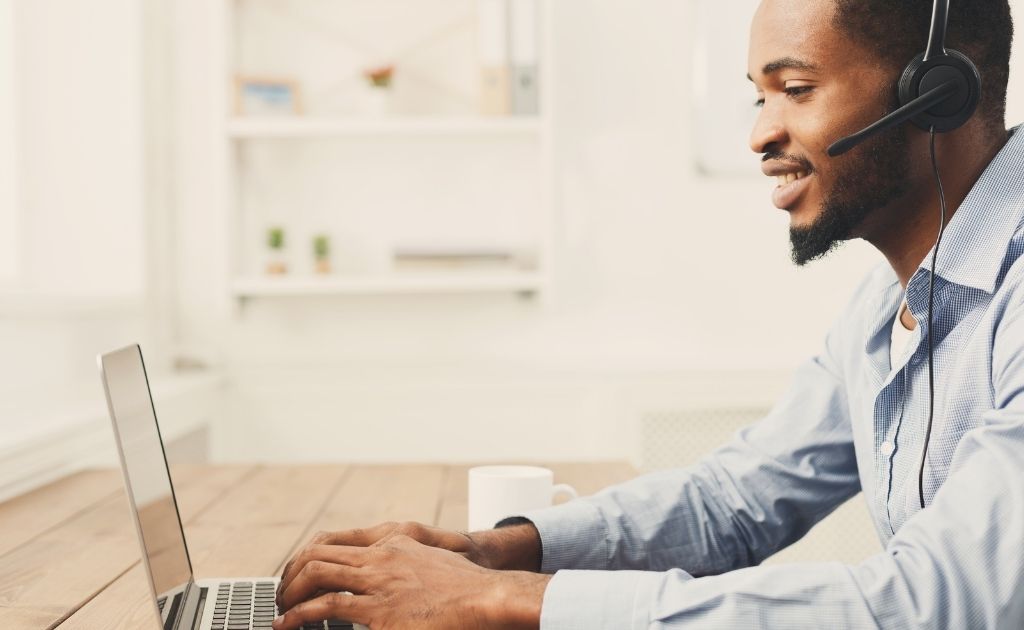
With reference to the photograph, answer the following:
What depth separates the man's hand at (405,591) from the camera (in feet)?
2.47

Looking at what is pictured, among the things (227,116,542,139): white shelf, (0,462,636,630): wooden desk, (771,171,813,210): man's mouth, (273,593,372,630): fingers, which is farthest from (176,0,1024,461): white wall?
(273,593,372,630): fingers

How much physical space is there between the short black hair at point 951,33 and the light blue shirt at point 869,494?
2.6 inches

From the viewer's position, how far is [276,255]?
8.02 ft

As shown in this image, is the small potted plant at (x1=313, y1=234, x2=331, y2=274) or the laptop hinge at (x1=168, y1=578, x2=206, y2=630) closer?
the laptop hinge at (x1=168, y1=578, x2=206, y2=630)

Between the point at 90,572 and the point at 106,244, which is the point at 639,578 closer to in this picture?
the point at 90,572

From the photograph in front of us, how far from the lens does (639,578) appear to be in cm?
74

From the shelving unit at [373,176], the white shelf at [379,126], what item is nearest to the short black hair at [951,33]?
the white shelf at [379,126]

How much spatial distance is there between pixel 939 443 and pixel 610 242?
1.62 m

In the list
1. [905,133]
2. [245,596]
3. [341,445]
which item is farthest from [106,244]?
[905,133]

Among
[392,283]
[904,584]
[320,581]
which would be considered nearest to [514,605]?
[320,581]

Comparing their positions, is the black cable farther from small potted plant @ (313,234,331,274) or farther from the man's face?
small potted plant @ (313,234,331,274)

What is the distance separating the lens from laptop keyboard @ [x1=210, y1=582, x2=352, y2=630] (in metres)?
0.84

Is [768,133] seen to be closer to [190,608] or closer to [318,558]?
[318,558]

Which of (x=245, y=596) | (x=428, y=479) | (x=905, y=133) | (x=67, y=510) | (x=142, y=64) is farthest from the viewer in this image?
(x=142, y=64)
